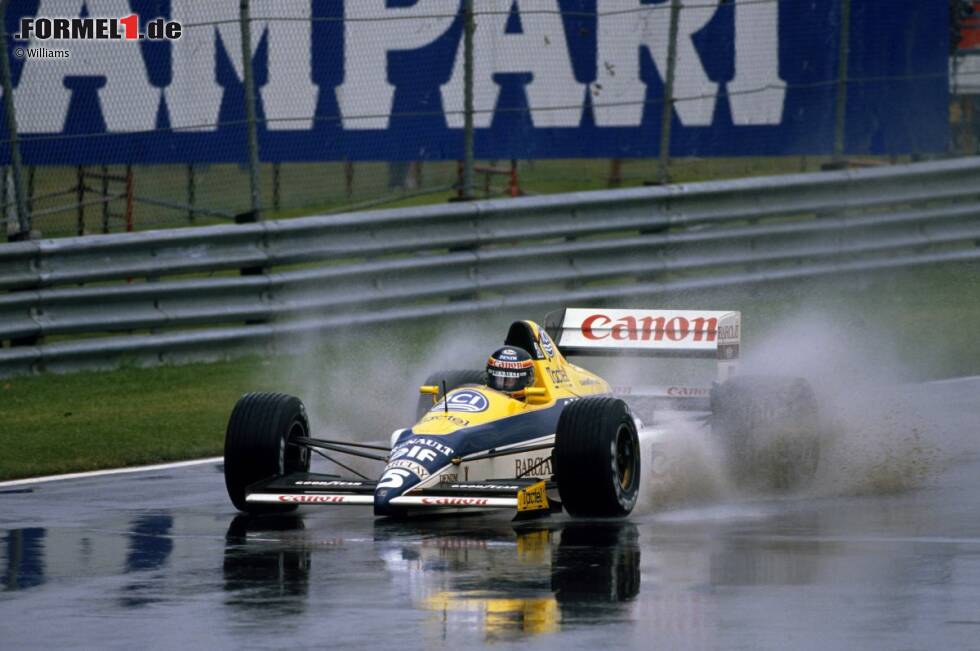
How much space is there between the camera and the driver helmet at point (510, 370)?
462 inches

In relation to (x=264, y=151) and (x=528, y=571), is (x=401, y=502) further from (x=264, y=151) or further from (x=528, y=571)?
(x=264, y=151)

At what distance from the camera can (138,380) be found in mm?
16562

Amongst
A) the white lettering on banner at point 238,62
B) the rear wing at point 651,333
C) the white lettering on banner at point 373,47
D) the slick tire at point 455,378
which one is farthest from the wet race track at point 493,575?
the white lettering on banner at point 373,47

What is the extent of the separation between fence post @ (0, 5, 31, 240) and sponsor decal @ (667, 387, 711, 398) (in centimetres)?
632

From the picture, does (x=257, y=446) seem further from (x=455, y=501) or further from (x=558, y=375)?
(x=558, y=375)

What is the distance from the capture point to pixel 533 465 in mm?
11547

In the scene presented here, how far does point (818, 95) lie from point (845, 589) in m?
14.1

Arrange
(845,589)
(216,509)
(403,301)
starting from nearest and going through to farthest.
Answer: (845,589) < (216,509) < (403,301)

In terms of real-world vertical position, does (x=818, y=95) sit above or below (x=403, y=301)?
above

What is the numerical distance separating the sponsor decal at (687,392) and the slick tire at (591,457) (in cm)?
229

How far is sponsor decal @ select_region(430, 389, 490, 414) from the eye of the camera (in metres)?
11.5

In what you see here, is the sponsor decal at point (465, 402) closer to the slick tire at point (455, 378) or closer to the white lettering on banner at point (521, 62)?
the slick tire at point (455, 378)

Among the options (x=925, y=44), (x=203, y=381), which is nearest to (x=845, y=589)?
(x=203, y=381)

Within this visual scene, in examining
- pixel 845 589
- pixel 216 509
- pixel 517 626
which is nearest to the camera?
pixel 517 626
